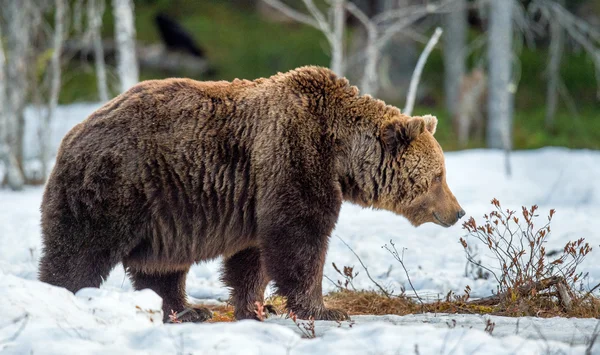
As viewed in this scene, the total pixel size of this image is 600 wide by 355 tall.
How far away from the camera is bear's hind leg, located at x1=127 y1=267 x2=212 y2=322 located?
5.58m

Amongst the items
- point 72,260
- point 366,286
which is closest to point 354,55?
point 366,286

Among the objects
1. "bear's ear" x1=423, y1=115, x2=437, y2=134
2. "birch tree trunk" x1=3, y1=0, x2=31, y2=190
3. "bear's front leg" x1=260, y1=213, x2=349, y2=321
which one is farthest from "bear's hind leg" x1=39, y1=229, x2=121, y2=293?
"birch tree trunk" x1=3, y1=0, x2=31, y2=190

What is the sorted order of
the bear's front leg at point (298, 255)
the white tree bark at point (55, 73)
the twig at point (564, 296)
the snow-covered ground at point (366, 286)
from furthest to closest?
the white tree bark at point (55, 73), the twig at point (564, 296), the bear's front leg at point (298, 255), the snow-covered ground at point (366, 286)

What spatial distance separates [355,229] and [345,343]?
5.16 m

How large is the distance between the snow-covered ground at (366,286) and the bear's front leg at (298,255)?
0.23 m

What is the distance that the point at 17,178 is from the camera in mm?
12453

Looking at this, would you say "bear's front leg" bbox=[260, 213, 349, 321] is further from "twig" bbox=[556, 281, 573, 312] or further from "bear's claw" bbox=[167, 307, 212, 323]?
"twig" bbox=[556, 281, 573, 312]

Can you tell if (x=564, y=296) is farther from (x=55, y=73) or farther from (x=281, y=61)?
(x=281, y=61)

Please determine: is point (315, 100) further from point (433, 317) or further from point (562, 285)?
point (562, 285)

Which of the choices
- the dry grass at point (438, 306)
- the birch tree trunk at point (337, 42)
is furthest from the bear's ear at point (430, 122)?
the birch tree trunk at point (337, 42)

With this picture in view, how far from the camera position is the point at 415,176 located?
5430mm

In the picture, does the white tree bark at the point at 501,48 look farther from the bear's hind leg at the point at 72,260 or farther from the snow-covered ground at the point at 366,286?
the bear's hind leg at the point at 72,260

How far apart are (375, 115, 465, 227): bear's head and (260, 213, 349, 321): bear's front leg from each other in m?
0.61

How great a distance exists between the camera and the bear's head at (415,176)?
537cm
